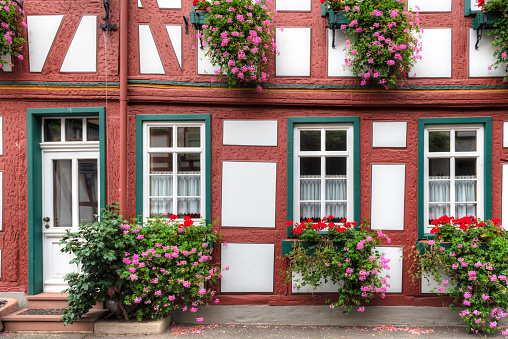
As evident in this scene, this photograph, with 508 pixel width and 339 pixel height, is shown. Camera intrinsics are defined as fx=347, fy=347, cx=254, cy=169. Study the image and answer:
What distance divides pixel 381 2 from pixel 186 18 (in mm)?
2717


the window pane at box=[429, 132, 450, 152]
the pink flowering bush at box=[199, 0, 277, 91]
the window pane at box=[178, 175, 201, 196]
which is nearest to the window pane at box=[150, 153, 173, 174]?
the window pane at box=[178, 175, 201, 196]

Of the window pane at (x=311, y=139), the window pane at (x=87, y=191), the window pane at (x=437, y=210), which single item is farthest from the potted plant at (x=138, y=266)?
the window pane at (x=437, y=210)

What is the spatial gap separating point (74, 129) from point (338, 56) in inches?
162

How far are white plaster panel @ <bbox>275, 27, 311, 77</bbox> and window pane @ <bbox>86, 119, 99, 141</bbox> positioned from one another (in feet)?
9.27

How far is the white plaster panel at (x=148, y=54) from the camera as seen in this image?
5043 millimetres

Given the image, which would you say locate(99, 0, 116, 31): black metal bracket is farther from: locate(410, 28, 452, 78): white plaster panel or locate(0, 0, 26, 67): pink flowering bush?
locate(410, 28, 452, 78): white plaster panel

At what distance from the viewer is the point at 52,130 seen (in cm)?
531

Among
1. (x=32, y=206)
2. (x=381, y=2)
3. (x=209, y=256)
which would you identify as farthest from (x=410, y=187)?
(x=32, y=206)

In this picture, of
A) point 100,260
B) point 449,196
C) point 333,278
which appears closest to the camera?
→ point 100,260

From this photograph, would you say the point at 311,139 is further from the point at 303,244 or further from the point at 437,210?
the point at 437,210

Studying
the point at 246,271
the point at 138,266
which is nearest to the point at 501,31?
the point at 246,271

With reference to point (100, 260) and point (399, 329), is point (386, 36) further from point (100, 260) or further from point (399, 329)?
point (100, 260)

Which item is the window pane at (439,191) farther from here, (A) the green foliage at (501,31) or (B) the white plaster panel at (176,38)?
(B) the white plaster panel at (176,38)

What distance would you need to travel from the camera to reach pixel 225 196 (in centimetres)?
508
